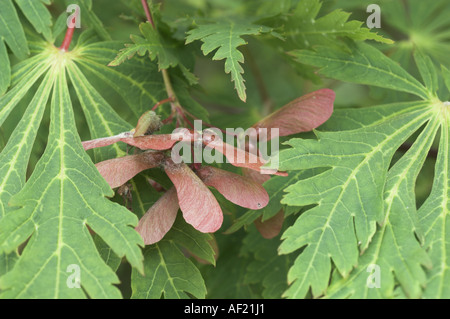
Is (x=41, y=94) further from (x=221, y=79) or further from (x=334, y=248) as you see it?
(x=221, y=79)

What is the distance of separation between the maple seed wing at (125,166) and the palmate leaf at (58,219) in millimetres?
16

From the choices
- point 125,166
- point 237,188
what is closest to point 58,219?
point 125,166

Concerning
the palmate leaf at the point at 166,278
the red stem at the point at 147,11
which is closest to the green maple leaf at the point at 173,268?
the palmate leaf at the point at 166,278

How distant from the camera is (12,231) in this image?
73 cm

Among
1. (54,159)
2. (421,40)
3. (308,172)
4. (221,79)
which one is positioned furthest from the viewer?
(221,79)

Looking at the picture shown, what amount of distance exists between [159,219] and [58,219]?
16 cm

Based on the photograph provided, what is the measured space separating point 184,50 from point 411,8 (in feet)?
3.02

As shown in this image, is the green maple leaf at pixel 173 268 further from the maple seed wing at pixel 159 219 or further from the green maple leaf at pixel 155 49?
the green maple leaf at pixel 155 49

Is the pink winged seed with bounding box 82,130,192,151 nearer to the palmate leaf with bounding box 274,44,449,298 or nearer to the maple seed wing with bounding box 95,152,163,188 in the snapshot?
the maple seed wing with bounding box 95,152,163,188

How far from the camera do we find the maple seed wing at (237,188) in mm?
777

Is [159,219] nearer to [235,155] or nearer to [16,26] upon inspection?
[235,155]
